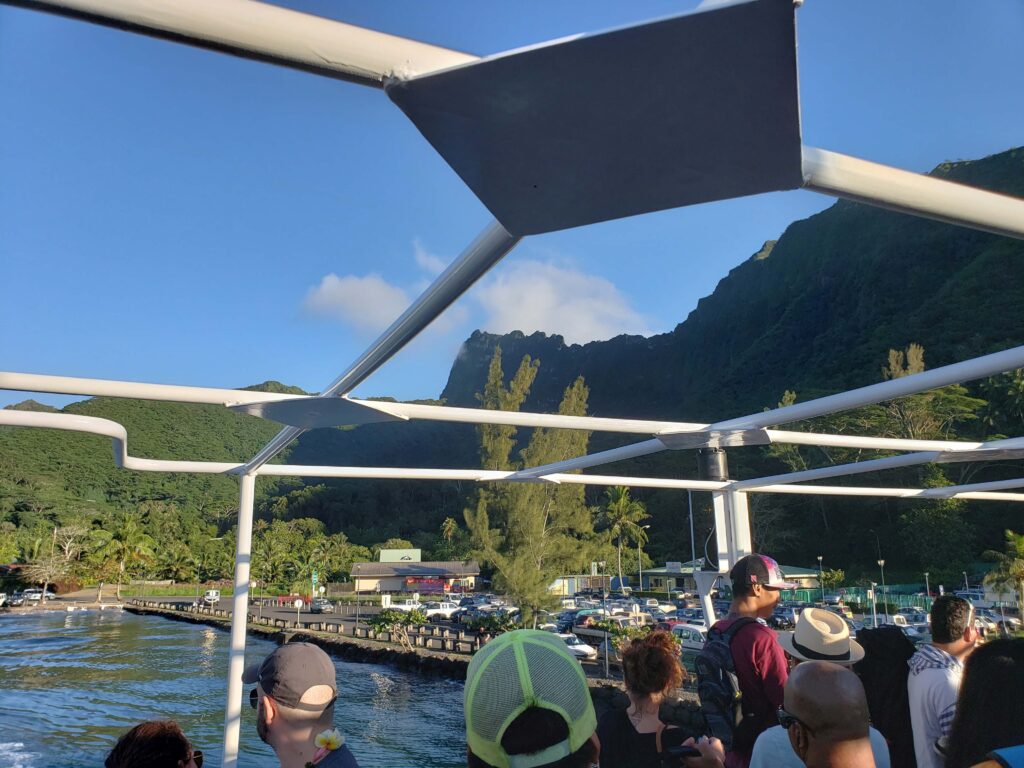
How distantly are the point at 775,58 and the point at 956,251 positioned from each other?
8926 cm

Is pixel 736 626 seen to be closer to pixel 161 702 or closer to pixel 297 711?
pixel 297 711

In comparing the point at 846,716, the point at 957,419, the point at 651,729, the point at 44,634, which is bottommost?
the point at 44,634

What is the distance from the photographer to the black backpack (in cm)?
244

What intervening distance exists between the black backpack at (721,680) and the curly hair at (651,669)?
0.20 meters

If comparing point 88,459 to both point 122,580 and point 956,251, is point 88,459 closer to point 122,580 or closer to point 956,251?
point 122,580

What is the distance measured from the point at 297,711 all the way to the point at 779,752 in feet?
3.91

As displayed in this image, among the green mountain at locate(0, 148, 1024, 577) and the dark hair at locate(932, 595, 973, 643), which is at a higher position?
the green mountain at locate(0, 148, 1024, 577)

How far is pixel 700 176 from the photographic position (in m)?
1.18

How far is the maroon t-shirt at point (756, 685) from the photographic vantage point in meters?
2.45

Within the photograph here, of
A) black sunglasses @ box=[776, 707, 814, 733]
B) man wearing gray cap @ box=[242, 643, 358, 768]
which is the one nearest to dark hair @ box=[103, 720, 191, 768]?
man wearing gray cap @ box=[242, 643, 358, 768]

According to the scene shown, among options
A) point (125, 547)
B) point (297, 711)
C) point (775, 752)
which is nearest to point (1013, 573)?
point (775, 752)

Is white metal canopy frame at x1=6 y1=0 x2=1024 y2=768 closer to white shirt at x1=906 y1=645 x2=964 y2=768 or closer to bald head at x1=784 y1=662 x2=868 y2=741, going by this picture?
bald head at x1=784 y1=662 x2=868 y2=741

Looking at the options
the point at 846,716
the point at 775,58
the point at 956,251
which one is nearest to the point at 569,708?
the point at 846,716

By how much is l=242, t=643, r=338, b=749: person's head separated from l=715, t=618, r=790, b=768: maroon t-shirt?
1.40m
